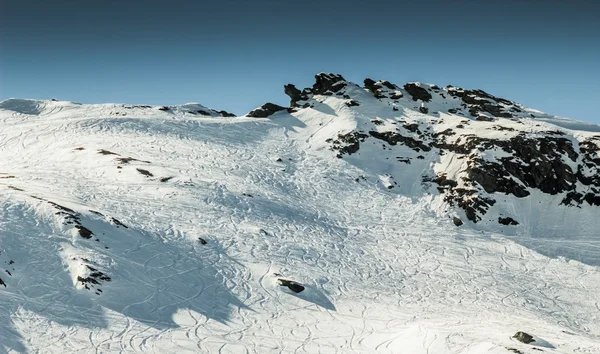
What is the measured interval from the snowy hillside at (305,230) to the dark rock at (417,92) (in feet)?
3.53

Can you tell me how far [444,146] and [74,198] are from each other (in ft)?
124

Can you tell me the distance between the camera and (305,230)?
3612cm

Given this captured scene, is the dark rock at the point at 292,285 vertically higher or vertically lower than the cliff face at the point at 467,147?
lower

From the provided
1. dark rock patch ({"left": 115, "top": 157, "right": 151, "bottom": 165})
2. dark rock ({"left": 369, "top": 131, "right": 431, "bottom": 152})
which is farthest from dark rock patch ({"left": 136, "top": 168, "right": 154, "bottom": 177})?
dark rock ({"left": 369, "top": 131, "right": 431, "bottom": 152})

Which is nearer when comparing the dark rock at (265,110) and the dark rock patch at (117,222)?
the dark rock patch at (117,222)

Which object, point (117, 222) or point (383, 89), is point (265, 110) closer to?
point (383, 89)

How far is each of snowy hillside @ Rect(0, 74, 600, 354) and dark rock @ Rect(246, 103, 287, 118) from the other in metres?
4.09

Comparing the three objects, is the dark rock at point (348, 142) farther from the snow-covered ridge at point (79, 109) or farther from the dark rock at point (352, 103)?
the snow-covered ridge at point (79, 109)

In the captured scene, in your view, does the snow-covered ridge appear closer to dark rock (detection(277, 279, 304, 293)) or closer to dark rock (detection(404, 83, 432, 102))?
dark rock (detection(404, 83, 432, 102))

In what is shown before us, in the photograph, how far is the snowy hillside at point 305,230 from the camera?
22156mm

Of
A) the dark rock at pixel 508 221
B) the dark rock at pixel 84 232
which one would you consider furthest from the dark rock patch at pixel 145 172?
the dark rock at pixel 508 221

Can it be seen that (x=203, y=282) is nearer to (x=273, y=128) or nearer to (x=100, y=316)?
(x=100, y=316)

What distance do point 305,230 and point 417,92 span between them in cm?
3817

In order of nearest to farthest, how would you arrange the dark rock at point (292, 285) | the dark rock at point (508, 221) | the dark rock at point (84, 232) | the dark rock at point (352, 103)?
the dark rock at point (292, 285), the dark rock at point (84, 232), the dark rock at point (508, 221), the dark rock at point (352, 103)
